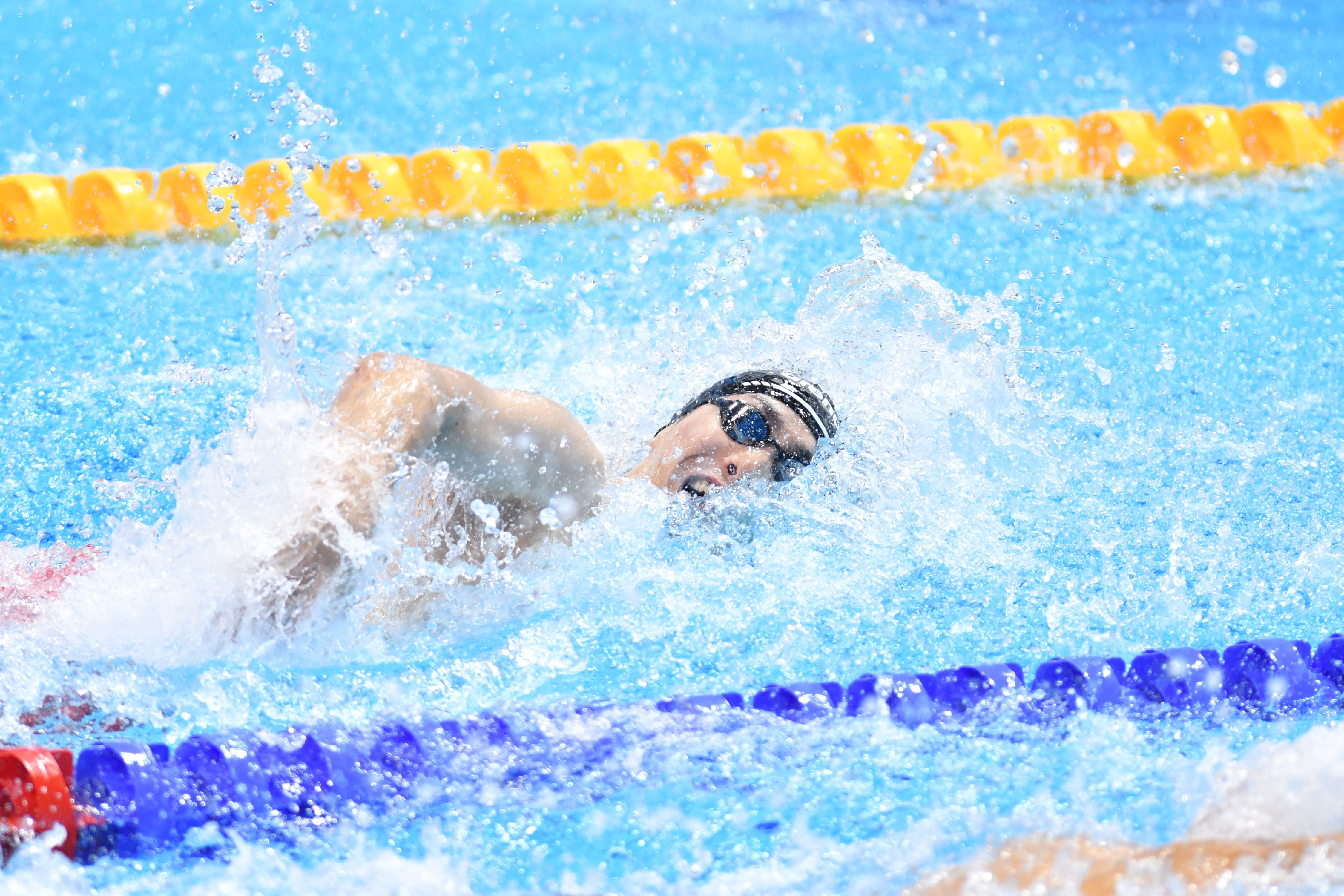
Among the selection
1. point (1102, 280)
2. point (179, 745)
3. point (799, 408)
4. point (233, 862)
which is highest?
point (1102, 280)

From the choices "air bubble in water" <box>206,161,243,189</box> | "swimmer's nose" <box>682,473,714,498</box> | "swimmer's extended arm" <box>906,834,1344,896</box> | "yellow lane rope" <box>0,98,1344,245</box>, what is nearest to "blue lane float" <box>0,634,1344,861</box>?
"swimmer's extended arm" <box>906,834,1344,896</box>

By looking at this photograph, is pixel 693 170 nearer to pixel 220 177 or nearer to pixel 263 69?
pixel 220 177

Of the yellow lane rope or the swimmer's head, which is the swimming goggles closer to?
the swimmer's head

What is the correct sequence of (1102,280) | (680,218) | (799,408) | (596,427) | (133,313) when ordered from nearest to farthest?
(799,408) → (596,427) → (133,313) → (1102,280) → (680,218)

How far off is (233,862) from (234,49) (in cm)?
447

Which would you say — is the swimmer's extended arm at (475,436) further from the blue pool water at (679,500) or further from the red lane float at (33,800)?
the red lane float at (33,800)

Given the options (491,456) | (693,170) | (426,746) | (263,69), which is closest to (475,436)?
(491,456)

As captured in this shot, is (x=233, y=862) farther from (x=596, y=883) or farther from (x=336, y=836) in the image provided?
(x=596, y=883)

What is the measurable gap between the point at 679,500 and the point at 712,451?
0.36ft

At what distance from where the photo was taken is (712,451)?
7.83 ft

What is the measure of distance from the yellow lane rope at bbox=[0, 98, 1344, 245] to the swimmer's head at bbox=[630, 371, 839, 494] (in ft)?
5.40

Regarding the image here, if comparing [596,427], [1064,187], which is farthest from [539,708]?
[1064,187]

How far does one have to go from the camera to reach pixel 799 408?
2496 millimetres

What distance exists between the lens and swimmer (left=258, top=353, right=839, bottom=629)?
166 centimetres
